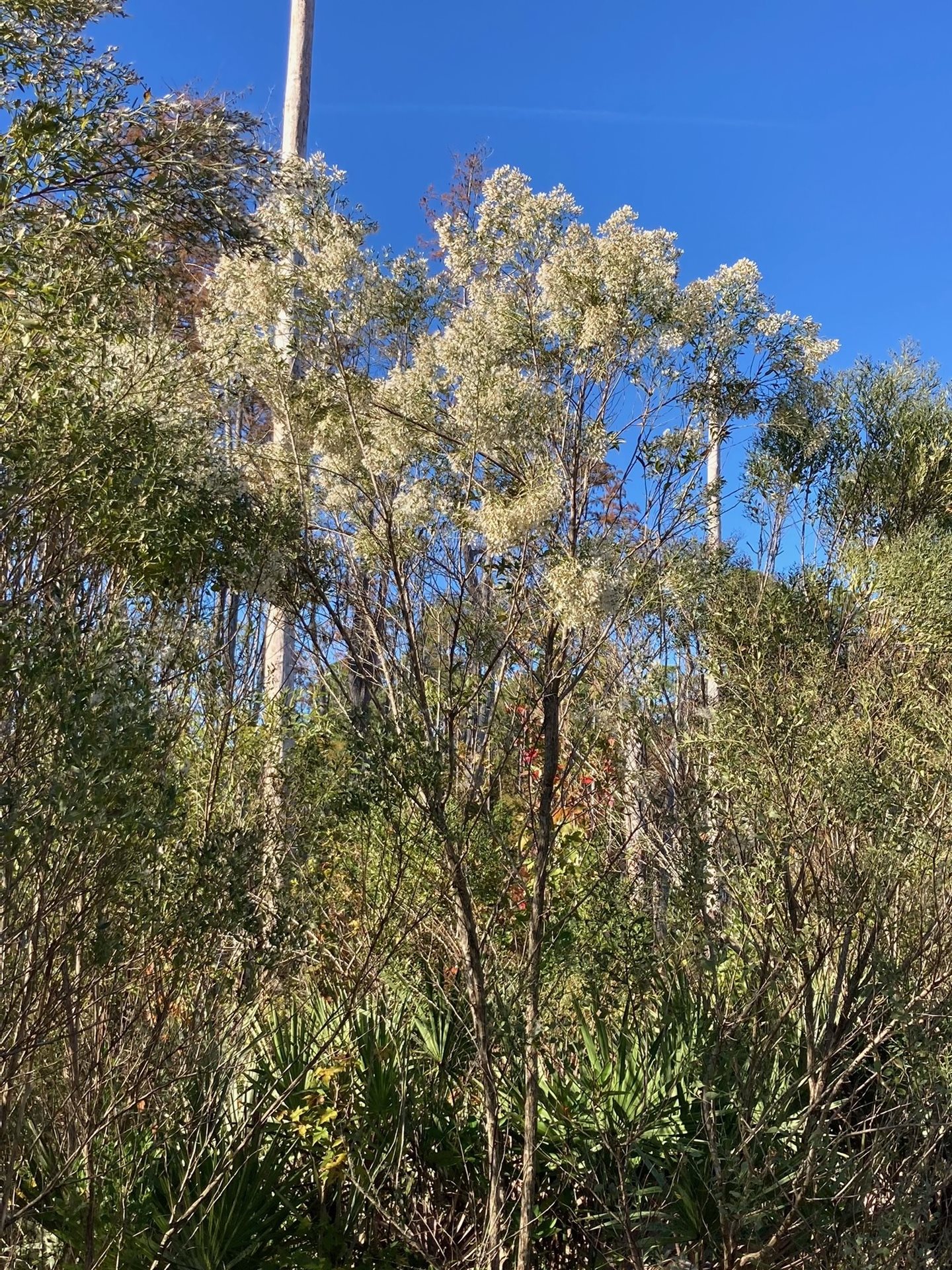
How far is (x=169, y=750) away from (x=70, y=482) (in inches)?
38.8

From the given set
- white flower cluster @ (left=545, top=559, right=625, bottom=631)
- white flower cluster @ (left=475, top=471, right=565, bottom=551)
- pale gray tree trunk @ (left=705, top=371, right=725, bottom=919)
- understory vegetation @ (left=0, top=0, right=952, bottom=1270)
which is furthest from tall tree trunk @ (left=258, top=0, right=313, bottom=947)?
pale gray tree trunk @ (left=705, top=371, right=725, bottom=919)

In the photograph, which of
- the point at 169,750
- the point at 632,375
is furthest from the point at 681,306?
the point at 169,750

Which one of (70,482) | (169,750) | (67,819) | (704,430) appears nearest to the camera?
(67,819)

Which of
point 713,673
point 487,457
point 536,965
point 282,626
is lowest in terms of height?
point 536,965

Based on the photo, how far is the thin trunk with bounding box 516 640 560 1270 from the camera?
4.04 m

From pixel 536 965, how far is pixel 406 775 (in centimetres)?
104

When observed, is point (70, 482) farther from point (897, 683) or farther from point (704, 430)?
point (897, 683)

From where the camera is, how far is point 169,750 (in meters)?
3.53

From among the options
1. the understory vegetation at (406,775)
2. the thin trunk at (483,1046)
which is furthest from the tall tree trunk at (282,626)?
the thin trunk at (483,1046)

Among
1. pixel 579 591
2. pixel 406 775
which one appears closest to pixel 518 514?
pixel 579 591

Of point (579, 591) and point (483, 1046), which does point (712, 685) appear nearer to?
point (579, 591)

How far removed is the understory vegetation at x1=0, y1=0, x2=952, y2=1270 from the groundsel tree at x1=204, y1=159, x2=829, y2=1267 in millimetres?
25

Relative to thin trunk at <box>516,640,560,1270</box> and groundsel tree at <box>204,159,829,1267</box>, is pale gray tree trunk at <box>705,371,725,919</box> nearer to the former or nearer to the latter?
groundsel tree at <box>204,159,829,1267</box>

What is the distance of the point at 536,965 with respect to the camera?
4.20 m
